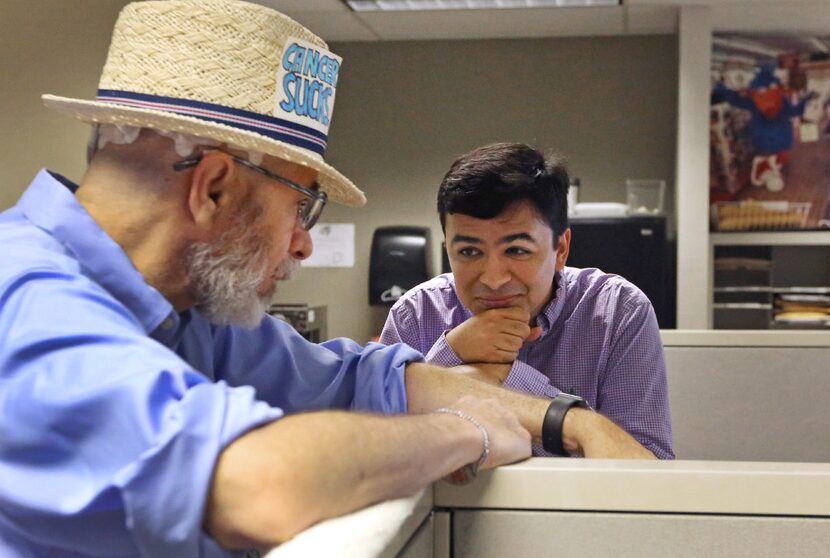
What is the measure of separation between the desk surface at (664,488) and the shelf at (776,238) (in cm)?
452

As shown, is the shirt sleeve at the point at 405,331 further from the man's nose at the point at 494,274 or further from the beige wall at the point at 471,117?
the beige wall at the point at 471,117

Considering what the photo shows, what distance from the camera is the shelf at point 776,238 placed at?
512 cm

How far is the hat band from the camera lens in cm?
115

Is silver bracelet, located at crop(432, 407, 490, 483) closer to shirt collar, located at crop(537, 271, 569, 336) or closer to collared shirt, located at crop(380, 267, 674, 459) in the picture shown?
collared shirt, located at crop(380, 267, 674, 459)

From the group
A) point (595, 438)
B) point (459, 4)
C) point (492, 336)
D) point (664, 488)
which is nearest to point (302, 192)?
point (595, 438)

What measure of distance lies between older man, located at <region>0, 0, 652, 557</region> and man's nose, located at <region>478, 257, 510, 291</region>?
1.51 ft

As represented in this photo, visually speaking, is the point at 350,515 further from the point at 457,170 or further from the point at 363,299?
the point at 363,299

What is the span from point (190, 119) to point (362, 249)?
481 cm

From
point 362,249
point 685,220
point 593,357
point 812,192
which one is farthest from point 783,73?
point 593,357

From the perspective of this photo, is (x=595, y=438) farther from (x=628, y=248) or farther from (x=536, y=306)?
(x=628, y=248)

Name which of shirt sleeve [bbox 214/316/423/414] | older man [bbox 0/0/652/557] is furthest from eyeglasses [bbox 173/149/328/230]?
shirt sleeve [bbox 214/316/423/414]

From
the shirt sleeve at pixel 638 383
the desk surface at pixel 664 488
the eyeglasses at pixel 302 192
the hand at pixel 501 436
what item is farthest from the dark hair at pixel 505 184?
the desk surface at pixel 664 488

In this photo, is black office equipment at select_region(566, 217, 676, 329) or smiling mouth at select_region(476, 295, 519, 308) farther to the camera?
black office equipment at select_region(566, 217, 676, 329)

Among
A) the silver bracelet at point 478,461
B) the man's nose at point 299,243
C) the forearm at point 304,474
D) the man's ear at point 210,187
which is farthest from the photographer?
the man's nose at point 299,243
